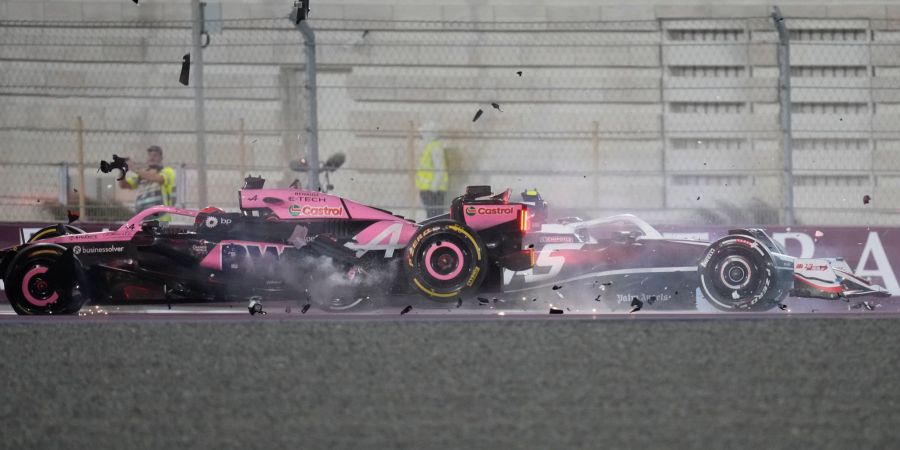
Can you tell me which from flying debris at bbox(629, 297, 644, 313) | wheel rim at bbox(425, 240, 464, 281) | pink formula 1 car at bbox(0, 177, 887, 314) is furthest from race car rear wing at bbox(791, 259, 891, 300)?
wheel rim at bbox(425, 240, 464, 281)

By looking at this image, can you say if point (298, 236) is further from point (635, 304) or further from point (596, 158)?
point (596, 158)

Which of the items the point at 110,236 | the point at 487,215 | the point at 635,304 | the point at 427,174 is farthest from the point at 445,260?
the point at 427,174

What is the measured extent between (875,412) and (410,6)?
9433 mm

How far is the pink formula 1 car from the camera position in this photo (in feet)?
23.2

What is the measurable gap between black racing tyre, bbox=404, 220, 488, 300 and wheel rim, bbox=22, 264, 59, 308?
2134mm

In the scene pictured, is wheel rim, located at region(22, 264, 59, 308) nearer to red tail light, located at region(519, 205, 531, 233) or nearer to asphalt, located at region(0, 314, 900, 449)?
asphalt, located at region(0, 314, 900, 449)

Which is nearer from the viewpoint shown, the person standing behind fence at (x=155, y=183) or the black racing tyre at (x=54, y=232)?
the black racing tyre at (x=54, y=232)

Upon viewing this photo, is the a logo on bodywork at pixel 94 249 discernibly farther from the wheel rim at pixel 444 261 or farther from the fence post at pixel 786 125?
the fence post at pixel 786 125

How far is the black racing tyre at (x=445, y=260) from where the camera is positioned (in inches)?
274

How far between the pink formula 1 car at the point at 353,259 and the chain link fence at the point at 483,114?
3071 millimetres

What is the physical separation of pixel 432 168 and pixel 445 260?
435 centimetres

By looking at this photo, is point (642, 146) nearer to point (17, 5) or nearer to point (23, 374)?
point (17, 5)

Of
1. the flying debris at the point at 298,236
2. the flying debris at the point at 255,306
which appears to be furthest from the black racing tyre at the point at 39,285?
the flying debris at the point at 298,236

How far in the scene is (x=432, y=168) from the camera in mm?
11289
